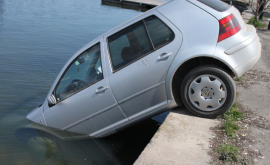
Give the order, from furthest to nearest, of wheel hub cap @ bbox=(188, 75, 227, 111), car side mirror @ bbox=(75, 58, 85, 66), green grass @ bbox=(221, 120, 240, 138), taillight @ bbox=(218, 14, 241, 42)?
car side mirror @ bbox=(75, 58, 85, 66) → wheel hub cap @ bbox=(188, 75, 227, 111) → taillight @ bbox=(218, 14, 241, 42) → green grass @ bbox=(221, 120, 240, 138)

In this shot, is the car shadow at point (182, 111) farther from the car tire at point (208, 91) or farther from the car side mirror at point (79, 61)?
the car side mirror at point (79, 61)

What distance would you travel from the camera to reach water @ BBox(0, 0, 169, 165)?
16.3 ft

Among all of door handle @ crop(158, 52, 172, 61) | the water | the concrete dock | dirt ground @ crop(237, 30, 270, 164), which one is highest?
door handle @ crop(158, 52, 172, 61)

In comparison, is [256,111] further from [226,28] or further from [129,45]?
[129,45]

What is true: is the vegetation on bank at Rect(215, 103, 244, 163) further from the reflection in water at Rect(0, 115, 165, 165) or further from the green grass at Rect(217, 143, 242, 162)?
the reflection in water at Rect(0, 115, 165, 165)

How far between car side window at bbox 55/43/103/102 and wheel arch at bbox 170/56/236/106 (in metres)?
1.13

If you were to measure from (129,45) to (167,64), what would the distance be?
659 mm

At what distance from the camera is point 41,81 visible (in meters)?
8.75

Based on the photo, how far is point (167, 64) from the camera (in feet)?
12.8

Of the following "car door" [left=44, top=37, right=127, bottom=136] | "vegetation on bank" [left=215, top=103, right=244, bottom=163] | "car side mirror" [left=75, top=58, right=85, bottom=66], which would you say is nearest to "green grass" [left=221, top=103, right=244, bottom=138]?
"vegetation on bank" [left=215, top=103, right=244, bottom=163]

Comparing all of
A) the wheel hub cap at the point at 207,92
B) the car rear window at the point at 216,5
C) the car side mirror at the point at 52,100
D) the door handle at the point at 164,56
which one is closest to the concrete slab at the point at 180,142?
the wheel hub cap at the point at 207,92

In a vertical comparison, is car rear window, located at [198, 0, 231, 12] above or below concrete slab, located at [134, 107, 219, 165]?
above

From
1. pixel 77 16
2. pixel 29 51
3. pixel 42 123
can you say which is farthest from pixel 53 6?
pixel 42 123

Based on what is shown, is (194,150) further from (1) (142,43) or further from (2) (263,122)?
(1) (142,43)
